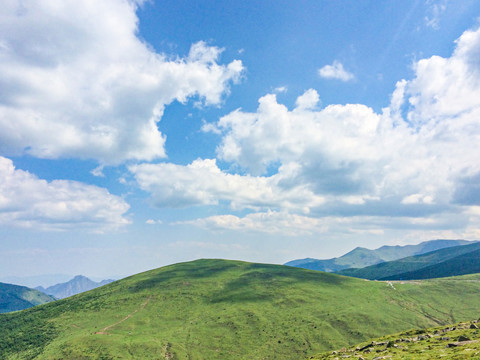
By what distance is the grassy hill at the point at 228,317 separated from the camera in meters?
114

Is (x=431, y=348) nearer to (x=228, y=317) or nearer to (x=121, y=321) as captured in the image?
(x=228, y=317)

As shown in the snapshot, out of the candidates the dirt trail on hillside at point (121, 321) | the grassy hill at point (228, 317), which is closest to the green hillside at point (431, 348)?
the grassy hill at point (228, 317)

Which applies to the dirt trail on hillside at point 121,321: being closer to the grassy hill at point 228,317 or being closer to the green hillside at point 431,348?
the grassy hill at point 228,317

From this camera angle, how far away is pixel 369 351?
55.2 m

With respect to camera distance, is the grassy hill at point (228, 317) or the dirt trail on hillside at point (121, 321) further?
the dirt trail on hillside at point (121, 321)

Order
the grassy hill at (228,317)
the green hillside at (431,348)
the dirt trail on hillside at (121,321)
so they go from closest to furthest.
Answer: the green hillside at (431,348)
the grassy hill at (228,317)
the dirt trail on hillside at (121,321)

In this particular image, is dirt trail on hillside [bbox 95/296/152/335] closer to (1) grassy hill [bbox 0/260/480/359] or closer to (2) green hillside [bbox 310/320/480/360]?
(1) grassy hill [bbox 0/260/480/359]

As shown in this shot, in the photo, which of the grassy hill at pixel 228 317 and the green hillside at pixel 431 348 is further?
the grassy hill at pixel 228 317

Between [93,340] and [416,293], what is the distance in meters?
178

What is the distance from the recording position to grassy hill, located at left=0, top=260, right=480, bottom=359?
11350 centimetres

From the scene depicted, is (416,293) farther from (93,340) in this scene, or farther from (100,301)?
(100,301)

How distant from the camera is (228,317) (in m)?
Result: 140

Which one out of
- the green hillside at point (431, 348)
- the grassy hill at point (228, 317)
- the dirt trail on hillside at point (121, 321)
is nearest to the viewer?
the green hillside at point (431, 348)

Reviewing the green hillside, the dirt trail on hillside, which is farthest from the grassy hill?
the green hillside
